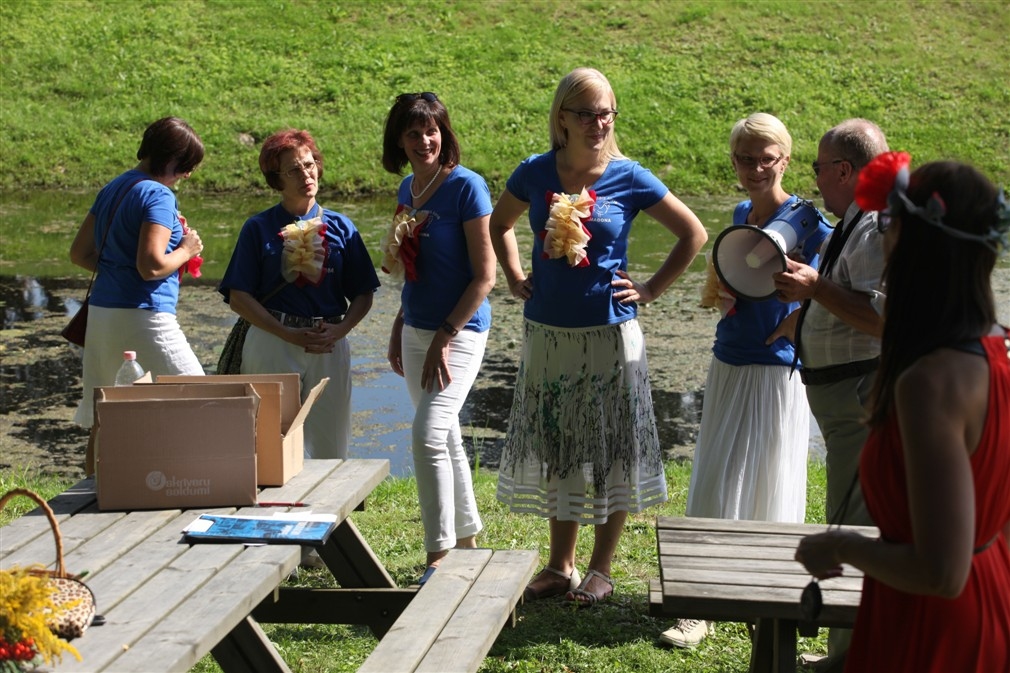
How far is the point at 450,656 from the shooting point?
3299 millimetres

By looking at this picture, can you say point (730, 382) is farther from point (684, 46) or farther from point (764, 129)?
point (684, 46)

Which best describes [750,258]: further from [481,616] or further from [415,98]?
[415,98]

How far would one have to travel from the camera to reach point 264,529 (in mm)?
3453

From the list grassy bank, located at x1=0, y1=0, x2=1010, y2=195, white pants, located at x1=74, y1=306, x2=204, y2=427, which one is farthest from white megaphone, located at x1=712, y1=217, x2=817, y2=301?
grassy bank, located at x1=0, y1=0, x2=1010, y2=195

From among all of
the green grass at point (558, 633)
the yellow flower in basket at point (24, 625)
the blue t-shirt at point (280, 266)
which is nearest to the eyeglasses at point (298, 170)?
the blue t-shirt at point (280, 266)

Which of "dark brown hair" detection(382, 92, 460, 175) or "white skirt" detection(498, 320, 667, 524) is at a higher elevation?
"dark brown hair" detection(382, 92, 460, 175)

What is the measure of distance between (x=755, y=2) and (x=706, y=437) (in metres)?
20.7

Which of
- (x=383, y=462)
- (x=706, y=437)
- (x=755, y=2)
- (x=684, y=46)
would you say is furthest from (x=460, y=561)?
(x=755, y=2)

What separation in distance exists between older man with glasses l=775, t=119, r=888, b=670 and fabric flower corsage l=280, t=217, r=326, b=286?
199cm

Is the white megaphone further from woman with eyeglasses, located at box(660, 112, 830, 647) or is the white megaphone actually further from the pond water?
the pond water

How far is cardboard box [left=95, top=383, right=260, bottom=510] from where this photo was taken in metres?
3.52

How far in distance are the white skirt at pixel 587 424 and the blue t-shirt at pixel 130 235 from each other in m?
1.65

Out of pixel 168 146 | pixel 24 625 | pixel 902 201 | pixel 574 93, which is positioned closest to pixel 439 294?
pixel 574 93

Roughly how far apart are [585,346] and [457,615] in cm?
146
